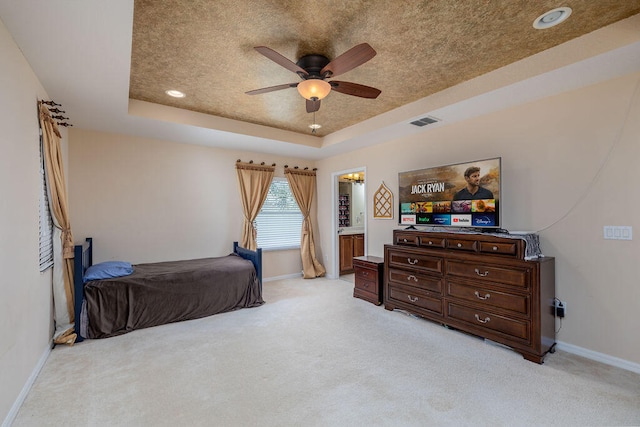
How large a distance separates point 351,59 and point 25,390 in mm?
3412

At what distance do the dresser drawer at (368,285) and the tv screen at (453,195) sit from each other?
3.29ft

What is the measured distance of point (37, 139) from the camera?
2539mm

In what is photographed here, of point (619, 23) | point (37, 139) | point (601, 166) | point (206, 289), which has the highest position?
point (619, 23)

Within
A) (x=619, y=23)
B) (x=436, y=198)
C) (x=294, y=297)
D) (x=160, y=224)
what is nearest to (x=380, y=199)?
(x=436, y=198)

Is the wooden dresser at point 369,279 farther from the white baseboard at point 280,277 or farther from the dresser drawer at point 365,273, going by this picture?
the white baseboard at point 280,277

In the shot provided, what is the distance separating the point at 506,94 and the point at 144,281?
14.7 ft

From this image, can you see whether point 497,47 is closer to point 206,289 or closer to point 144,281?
point 206,289

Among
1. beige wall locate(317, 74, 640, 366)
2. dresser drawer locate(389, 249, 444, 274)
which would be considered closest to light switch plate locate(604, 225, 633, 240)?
beige wall locate(317, 74, 640, 366)

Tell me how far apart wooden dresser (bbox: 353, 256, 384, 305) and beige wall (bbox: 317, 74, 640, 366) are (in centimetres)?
173

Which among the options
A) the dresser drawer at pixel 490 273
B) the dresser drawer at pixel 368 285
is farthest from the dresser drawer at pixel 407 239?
the dresser drawer at pixel 368 285

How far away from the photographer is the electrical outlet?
2.83 metres

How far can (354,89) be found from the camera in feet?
8.64

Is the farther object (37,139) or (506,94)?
(506,94)

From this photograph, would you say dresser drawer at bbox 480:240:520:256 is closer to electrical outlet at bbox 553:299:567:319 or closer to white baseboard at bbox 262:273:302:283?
electrical outlet at bbox 553:299:567:319
